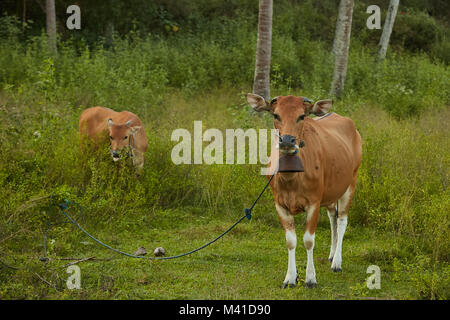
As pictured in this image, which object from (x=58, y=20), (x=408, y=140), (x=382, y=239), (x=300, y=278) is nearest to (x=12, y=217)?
(x=300, y=278)

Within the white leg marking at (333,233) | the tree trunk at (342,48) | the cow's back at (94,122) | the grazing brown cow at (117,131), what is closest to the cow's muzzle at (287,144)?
the white leg marking at (333,233)

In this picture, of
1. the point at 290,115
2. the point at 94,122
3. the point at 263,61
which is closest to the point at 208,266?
the point at 290,115

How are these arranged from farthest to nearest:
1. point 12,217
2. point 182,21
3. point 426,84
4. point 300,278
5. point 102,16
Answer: point 182,21 < point 102,16 < point 426,84 < point 12,217 < point 300,278

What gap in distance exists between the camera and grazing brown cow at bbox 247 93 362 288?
19.6 ft

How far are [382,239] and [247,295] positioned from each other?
9.80 feet

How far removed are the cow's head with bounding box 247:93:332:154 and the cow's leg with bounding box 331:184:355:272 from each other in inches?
64.8

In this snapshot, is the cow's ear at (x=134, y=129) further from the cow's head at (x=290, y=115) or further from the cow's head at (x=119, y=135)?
the cow's head at (x=290, y=115)

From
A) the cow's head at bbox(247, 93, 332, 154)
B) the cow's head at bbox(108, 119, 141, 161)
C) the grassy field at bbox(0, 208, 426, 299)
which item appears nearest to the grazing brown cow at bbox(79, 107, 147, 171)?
the cow's head at bbox(108, 119, 141, 161)

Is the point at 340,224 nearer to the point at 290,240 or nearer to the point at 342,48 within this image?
the point at 290,240

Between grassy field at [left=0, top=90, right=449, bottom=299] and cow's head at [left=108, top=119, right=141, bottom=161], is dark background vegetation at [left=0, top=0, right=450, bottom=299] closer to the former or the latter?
grassy field at [left=0, top=90, right=449, bottom=299]

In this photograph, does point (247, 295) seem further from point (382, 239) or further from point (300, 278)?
point (382, 239)

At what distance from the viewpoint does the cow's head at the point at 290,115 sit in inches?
223

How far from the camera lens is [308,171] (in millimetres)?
6207
